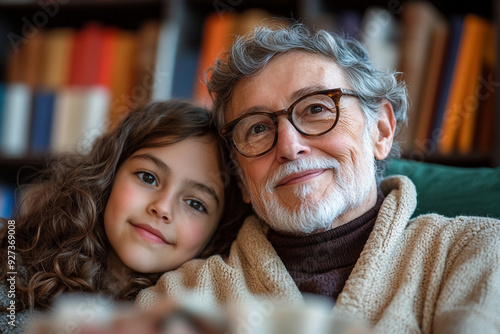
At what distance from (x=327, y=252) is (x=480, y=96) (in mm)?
1005

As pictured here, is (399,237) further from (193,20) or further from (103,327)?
(193,20)

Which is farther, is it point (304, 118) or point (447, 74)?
point (447, 74)

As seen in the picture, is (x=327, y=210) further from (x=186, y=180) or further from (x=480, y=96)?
(x=480, y=96)

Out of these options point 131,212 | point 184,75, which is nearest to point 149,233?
point 131,212

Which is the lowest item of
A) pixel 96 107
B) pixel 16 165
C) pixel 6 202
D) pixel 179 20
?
pixel 6 202

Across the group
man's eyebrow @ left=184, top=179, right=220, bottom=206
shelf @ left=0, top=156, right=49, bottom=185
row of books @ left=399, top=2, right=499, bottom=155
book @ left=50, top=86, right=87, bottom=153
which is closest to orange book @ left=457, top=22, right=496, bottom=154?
row of books @ left=399, top=2, right=499, bottom=155

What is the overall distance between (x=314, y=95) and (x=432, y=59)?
2.89ft

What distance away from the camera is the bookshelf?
1.82 metres

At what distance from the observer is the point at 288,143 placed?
1.08 metres

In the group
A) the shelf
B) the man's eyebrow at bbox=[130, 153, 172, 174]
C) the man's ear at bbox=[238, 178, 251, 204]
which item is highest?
the man's eyebrow at bbox=[130, 153, 172, 174]

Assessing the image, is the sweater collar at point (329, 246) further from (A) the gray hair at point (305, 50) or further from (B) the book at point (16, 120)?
(B) the book at point (16, 120)

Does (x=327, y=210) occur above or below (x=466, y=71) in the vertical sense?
below

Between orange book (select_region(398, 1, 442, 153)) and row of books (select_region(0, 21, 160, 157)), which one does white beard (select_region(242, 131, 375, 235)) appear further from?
row of books (select_region(0, 21, 160, 157))

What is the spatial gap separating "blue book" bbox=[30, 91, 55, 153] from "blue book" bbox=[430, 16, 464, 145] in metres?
1.68
